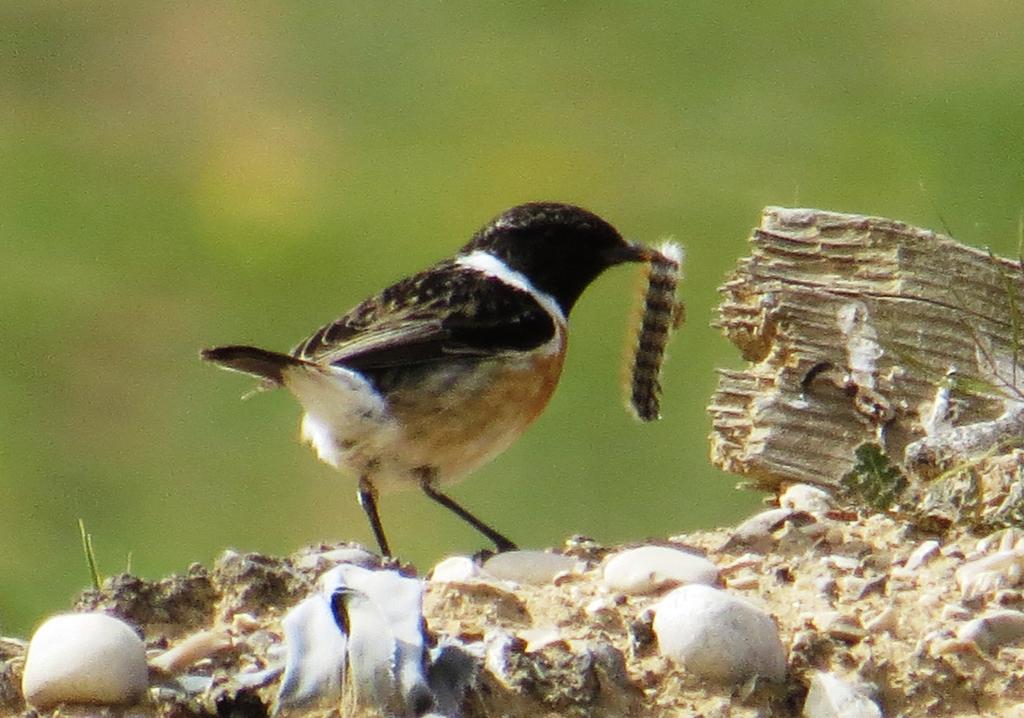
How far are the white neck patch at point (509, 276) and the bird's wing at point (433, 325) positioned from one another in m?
0.08

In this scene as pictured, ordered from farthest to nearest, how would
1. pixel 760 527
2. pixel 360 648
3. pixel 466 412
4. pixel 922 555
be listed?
pixel 466 412, pixel 760 527, pixel 922 555, pixel 360 648

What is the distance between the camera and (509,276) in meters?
7.72

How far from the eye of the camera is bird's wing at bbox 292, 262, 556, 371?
700cm

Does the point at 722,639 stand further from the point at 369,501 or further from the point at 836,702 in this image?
the point at 369,501

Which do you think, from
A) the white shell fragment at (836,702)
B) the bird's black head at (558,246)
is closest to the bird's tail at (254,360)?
the bird's black head at (558,246)

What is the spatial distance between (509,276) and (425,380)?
0.80 meters

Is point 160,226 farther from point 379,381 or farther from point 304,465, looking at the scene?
point 379,381

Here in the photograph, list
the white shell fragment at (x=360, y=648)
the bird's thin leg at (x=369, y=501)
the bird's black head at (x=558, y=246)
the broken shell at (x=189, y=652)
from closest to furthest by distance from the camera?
the white shell fragment at (x=360, y=648) < the broken shell at (x=189, y=652) < the bird's thin leg at (x=369, y=501) < the bird's black head at (x=558, y=246)

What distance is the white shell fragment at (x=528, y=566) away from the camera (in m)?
5.20

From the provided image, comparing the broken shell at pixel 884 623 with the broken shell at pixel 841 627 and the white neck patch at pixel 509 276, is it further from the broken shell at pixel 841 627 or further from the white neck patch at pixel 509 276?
the white neck patch at pixel 509 276

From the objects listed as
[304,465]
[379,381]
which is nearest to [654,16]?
[304,465]

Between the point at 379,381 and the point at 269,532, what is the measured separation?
9.20 feet

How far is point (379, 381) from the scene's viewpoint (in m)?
7.01

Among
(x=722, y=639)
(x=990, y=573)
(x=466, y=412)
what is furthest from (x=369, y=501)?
(x=722, y=639)
